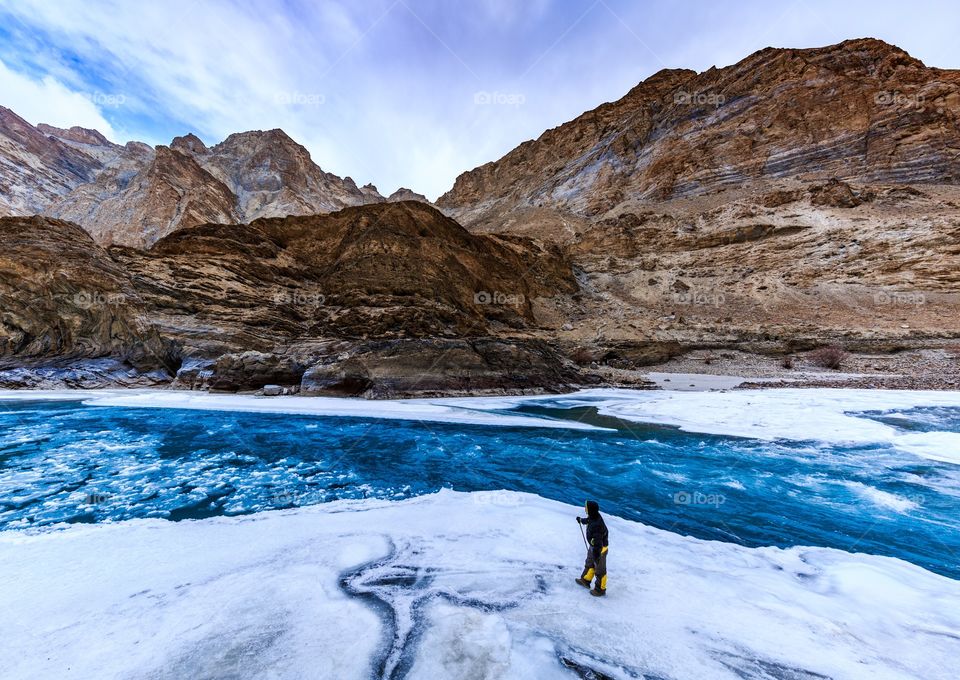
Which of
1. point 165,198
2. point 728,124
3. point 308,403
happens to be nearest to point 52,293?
point 308,403

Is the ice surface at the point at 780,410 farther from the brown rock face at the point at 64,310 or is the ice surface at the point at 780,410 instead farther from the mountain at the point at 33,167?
the mountain at the point at 33,167

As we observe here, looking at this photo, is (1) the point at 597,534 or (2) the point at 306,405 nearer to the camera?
(1) the point at 597,534

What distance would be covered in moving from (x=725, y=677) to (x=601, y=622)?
2.99 feet

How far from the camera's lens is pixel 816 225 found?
3788cm

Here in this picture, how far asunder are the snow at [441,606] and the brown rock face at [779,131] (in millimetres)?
55309

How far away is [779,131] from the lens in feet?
159

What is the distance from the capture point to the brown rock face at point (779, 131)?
4191 centimetres

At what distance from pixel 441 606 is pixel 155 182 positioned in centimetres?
6990

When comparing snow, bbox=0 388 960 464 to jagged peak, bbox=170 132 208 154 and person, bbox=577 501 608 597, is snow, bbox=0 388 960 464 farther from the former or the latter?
jagged peak, bbox=170 132 208 154

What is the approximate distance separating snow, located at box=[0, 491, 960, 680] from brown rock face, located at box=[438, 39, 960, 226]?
2178 inches

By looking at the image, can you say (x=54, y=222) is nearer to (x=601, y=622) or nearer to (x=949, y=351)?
(x=601, y=622)

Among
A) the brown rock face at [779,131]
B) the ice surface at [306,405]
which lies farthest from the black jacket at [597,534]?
the brown rock face at [779,131]

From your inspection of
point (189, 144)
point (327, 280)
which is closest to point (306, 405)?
point (327, 280)

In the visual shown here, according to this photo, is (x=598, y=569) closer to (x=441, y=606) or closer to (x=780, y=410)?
(x=441, y=606)
